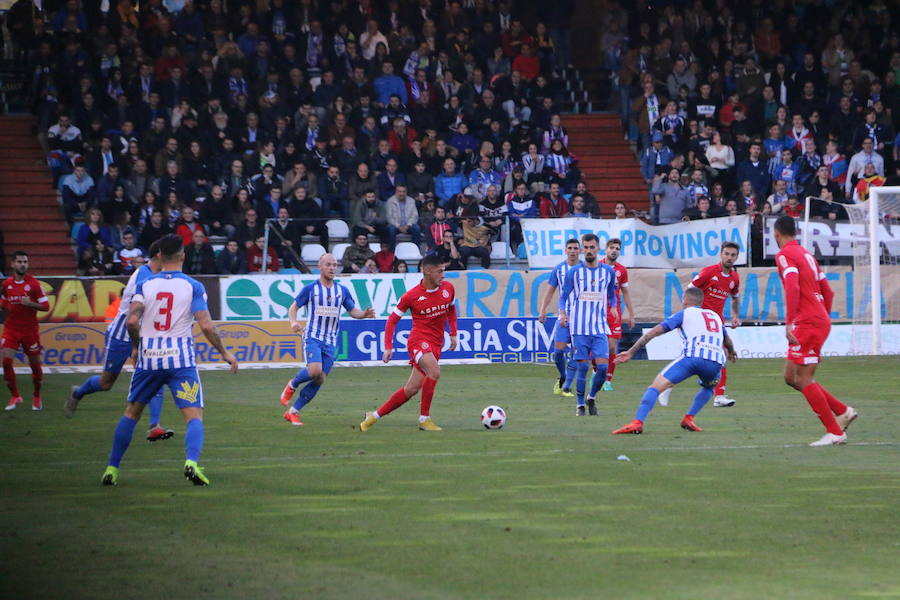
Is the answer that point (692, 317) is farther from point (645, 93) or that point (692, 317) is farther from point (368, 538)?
point (645, 93)

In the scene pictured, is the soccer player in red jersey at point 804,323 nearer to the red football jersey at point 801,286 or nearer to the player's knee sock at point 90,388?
the red football jersey at point 801,286

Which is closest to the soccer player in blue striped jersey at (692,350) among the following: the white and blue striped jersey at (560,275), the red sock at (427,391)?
the red sock at (427,391)

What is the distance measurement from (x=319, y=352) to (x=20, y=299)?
230 inches

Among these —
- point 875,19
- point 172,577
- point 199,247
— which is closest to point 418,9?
point 199,247

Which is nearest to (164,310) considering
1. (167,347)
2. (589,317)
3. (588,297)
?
(167,347)

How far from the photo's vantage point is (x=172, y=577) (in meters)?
7.48

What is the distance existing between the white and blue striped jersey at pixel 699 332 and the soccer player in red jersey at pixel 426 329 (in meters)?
2.68

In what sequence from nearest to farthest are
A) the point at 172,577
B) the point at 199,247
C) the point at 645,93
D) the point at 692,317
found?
the point at 172,577
the point at 692,317
the point at 199,247
the point at 645,93

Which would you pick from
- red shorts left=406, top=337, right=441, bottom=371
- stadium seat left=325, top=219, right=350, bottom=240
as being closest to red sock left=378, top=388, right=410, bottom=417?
red shorts left=406, top=337, right=441, bottom=371

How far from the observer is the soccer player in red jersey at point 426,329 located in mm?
15391

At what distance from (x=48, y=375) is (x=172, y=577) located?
19.4 m

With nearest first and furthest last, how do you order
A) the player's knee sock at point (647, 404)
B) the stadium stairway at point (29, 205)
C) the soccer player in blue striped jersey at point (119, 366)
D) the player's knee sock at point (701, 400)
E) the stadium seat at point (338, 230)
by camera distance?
the player's knee sock at point (647, 404), the soccer player in blue striped jersey at point (119, 366), the player's knee sock at point (701, 400), the stadium seat at point (338, 230), the stadium stairway at point (29, 205)

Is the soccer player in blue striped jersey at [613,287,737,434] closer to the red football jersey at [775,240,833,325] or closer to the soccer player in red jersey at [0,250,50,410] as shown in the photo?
the red football jersey at [775,240,833,325]

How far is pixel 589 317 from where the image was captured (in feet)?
57.9
